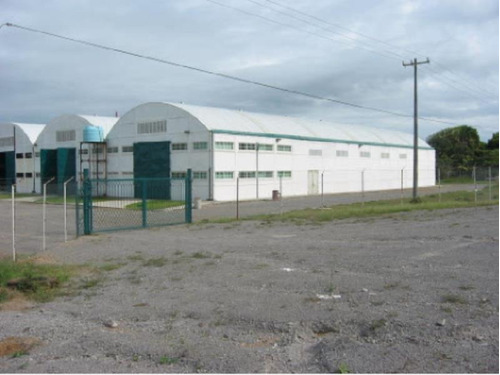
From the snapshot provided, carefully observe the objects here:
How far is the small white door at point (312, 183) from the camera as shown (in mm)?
46000

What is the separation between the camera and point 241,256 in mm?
11930

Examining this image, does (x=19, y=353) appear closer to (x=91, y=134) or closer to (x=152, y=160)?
(x=152, y=160)

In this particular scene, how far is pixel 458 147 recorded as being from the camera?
88.8 metres

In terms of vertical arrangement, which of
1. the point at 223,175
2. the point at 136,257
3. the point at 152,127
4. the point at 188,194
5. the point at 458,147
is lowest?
the point at 136,257

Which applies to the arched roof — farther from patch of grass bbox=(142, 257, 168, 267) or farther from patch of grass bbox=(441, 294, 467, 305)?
patch of grass bbox=(441, 294, 467, 305)

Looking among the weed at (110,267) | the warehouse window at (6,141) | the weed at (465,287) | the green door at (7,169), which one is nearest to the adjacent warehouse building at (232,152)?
the green door at (7,169)

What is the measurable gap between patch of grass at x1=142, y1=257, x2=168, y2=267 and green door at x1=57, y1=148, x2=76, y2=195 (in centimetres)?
3711

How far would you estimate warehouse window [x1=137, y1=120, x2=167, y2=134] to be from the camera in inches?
1576

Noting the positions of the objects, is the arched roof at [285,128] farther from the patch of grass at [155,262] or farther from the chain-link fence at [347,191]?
the patch of grass at [155,262]

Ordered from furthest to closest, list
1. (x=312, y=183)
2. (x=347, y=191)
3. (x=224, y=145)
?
(x=347, y=191)
(x=312, y=183)
(x=224, y=145)

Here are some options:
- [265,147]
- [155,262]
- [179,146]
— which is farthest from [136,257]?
[265,147]

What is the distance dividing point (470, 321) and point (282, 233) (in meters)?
10.3

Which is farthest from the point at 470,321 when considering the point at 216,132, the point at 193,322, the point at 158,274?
the point at 216,132

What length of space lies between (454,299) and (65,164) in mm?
44682
